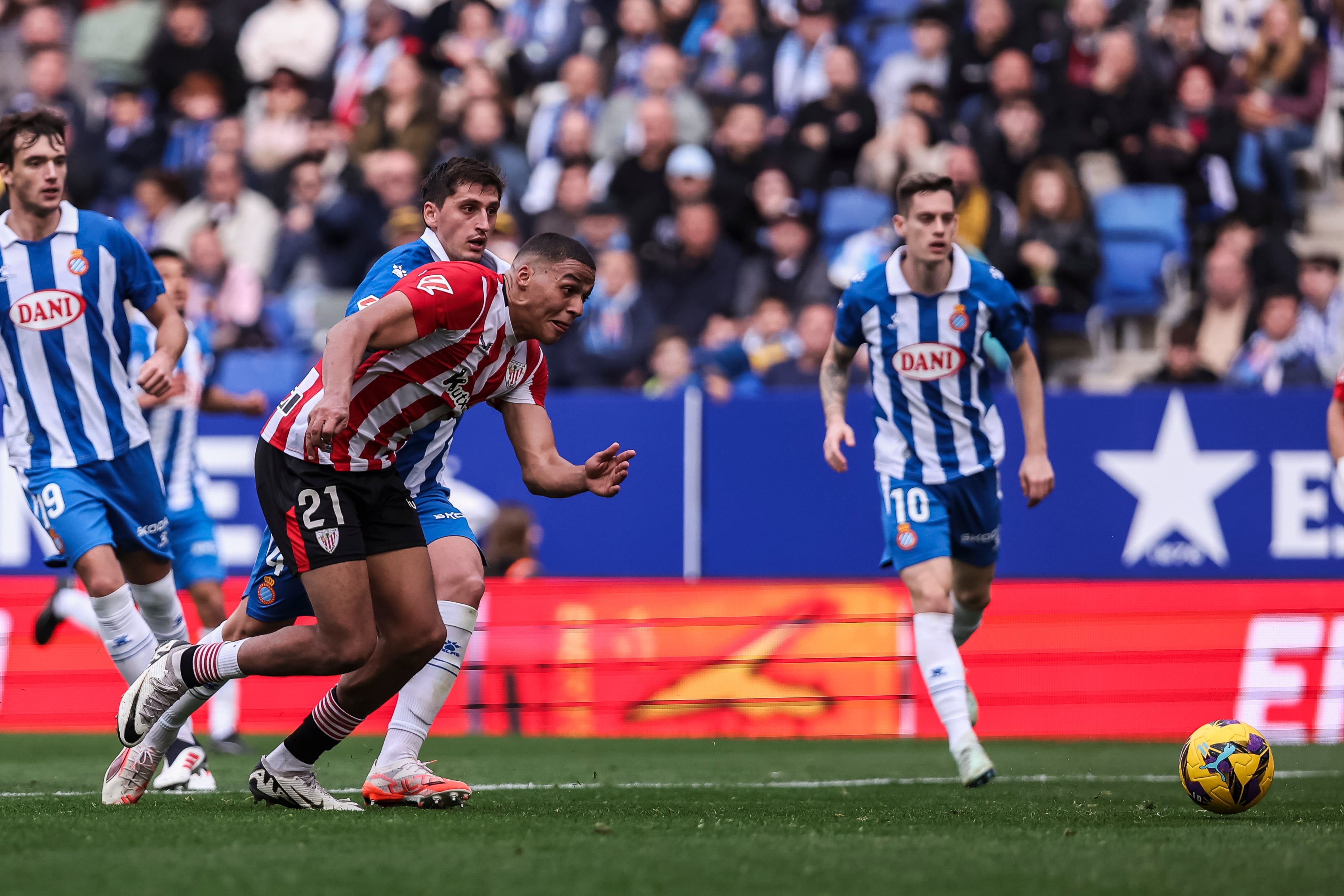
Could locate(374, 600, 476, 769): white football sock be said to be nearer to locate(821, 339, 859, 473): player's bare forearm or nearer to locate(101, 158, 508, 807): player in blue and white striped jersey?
locate(101, 158, 508, 807): player in blue and white striped jersey

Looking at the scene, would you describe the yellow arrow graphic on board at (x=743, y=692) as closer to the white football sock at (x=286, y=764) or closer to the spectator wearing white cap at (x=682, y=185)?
the white football sock at (x=286, y=764)

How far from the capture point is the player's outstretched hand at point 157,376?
6.50m

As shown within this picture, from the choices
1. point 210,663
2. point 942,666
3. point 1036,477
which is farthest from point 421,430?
point 1036,477

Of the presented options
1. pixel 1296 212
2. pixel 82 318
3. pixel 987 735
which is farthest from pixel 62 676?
pixel 1296 212

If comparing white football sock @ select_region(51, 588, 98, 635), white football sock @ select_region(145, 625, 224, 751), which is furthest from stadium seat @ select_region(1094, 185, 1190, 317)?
white football sock @ select_region(145, 625, 224, 751)

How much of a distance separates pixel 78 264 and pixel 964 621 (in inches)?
182

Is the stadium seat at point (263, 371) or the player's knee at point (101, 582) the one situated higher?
the stadium seat at point (263, 371)

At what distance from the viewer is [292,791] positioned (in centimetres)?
582

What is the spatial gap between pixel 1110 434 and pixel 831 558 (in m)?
2.18

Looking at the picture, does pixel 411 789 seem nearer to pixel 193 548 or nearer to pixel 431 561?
pixel 431 561

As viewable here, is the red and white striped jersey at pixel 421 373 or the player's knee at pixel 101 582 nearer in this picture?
the red and white striped jersey at pixel 421 373

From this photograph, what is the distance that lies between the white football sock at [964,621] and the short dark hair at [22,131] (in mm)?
4729

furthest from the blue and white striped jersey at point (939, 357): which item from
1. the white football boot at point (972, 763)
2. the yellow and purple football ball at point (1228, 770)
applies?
the yellow and purple football ball at point (1228, 770)

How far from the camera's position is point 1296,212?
15.0 metres
